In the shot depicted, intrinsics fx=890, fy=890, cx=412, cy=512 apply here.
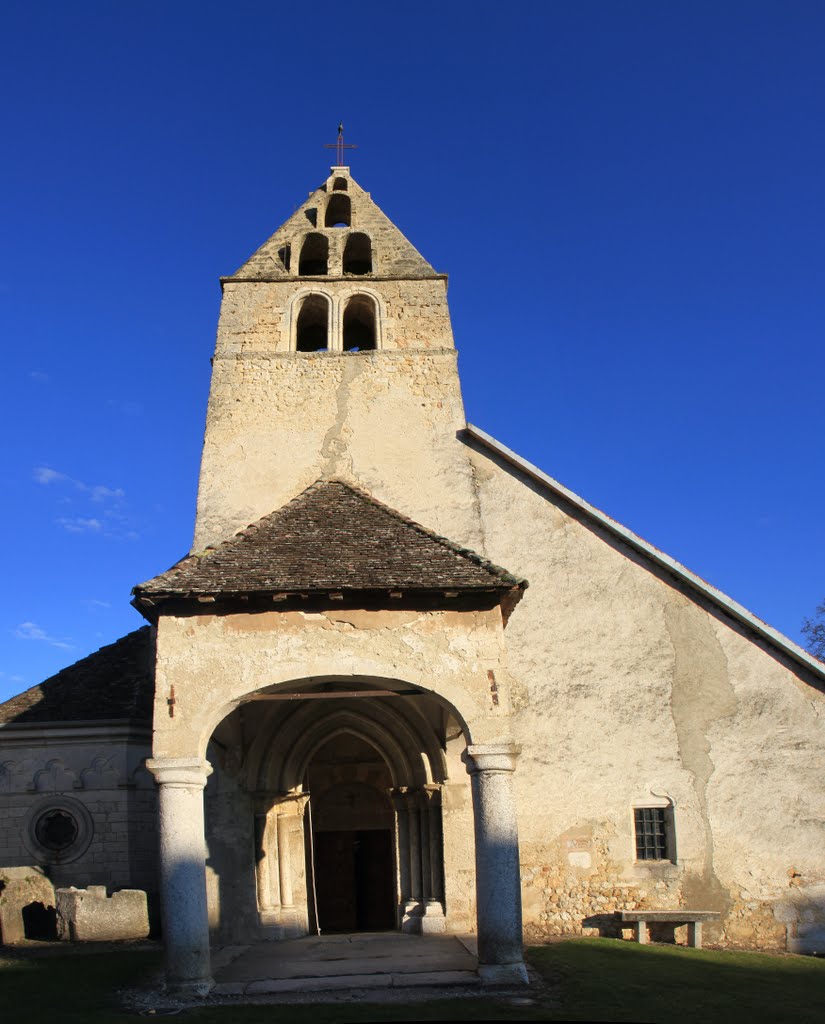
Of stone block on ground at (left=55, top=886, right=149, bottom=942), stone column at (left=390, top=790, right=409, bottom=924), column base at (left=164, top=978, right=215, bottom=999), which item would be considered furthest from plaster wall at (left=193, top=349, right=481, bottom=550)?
column base at (left=164, top=978, right=215, bottom=999)

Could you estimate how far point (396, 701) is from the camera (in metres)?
13.7

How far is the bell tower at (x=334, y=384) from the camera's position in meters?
14.6

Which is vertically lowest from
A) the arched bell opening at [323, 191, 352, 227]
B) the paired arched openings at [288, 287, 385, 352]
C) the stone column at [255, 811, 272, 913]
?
the stone column at [255, 811, 272, 913]

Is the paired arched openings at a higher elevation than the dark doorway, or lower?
higher

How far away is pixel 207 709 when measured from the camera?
400 inches

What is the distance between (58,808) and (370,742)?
5677mm

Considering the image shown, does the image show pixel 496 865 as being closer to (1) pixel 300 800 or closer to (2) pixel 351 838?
(1) pixel 300 800

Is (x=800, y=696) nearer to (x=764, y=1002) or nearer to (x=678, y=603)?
(x=678, y=603)

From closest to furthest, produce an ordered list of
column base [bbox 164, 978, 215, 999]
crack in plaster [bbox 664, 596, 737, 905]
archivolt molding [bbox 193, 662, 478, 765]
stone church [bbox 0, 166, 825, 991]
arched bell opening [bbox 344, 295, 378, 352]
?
1. column base [bbox 164, 978, 215, 999]
2. archivolt molding [bbox 193, 662, 478, 765]
3. stone church [bbox 0, 166, 825, 991]
4. crack in plaster [bbox 664, 596, 737, 905]
5. arched bell opening [bbox 344, 295, 378, 352]

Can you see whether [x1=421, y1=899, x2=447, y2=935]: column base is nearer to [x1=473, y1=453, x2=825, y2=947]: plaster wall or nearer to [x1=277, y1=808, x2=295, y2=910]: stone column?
[x1=473, y1=453, x2=825, y2=947]: plaster wall

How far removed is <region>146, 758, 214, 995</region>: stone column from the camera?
9375 millimetres

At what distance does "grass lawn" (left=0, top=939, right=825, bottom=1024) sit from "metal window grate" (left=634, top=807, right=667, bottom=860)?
127 cm

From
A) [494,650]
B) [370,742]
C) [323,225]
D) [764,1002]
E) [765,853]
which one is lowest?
[764,1002]

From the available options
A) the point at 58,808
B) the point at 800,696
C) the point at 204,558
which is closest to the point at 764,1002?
the point at 800,696
